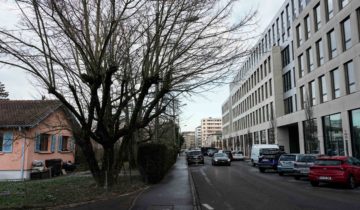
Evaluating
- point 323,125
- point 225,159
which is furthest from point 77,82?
point 225,159

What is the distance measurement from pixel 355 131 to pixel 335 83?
214 inches

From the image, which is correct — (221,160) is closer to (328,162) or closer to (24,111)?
(24,111)

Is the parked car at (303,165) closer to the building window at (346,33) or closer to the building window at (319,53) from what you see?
the building window at (346,33)

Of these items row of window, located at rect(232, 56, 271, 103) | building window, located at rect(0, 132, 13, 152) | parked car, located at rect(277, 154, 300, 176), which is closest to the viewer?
building window, located at rect(0, 132, 13, 152)

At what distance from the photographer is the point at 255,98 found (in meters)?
70.3

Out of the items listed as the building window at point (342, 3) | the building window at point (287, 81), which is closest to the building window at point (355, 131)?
the building window at point (342, 3)

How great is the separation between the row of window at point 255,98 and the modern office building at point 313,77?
0.17 metres

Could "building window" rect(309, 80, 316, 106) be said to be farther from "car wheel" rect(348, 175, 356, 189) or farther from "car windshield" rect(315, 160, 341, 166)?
"car wheel" rect(348, 175, 356, 189)

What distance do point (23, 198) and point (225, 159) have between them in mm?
32897

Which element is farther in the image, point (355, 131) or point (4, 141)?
point (355, 131)

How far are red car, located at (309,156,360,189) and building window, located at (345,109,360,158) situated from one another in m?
10.0

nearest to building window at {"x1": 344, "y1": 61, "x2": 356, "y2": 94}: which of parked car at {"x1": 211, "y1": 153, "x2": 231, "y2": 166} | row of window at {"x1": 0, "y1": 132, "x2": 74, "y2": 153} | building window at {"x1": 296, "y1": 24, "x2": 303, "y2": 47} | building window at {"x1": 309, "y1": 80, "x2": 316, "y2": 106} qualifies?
building window at {"x1": 309, "y1": 80, "x2": 316, "y2": 106}

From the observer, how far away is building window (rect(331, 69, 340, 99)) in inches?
1271

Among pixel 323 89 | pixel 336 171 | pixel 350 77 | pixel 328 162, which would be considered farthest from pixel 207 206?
pixel 323 89
